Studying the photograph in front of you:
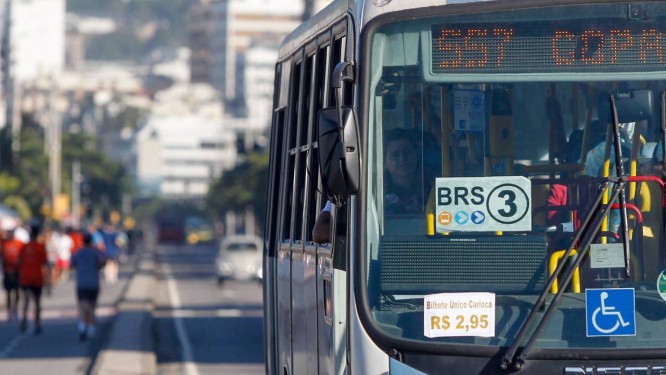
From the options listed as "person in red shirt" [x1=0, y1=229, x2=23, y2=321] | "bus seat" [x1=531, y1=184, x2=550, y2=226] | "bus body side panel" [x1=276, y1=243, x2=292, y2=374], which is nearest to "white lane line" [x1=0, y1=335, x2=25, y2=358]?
"person in red shirt" [x1=0, y1=229, x2=23, y2=321]

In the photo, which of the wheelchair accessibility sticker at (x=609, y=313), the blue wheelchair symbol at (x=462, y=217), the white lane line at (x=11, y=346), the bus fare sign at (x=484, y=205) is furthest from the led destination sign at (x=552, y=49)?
the white lane line at (x=11, y=346)

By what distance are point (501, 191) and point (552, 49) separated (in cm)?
66

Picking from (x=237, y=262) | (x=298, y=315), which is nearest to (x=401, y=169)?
(x=298, y=315)

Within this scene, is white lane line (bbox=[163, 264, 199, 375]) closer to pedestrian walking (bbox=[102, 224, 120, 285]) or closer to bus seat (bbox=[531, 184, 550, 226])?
pedestrian walking (bbox=[102, 224, 120, 285])

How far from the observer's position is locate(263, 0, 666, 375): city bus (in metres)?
6.68

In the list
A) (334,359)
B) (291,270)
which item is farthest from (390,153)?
(291,270)

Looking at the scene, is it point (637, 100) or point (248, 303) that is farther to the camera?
point (248, 303)

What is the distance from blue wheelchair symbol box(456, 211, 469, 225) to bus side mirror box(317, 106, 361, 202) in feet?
1.77

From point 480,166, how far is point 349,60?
28.5 inches

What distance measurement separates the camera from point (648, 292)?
6.75m

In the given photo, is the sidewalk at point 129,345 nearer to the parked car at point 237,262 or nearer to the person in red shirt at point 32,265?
the person in red shirt at point 32,265

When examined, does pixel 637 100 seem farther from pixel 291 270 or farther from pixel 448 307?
pixel 291 270

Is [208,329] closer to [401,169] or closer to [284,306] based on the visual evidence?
[284,306]

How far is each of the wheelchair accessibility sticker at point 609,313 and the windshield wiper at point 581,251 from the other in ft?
0.37
